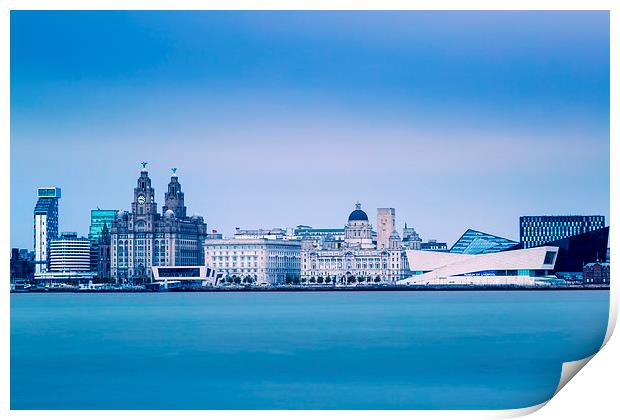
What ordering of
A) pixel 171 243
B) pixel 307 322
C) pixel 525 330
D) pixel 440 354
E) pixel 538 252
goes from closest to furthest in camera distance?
pixel 440 354 → pixel 525 330 → pixel 307 322 → pixel 538 252 → pixel 171 243

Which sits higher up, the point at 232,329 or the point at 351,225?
the point at 351,225

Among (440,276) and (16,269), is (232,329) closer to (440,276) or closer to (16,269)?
(440,276)

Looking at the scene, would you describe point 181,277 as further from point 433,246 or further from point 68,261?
point 433,246

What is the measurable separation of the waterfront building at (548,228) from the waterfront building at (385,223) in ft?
20.5

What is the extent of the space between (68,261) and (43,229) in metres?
1.43

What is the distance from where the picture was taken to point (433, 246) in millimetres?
45656

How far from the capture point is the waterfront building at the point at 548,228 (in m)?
36.8

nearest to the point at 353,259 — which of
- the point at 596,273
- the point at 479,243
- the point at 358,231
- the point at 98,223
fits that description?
the point at 358,231

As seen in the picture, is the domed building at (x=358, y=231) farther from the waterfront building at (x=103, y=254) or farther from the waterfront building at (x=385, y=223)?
the waterfront building at (x=103, y=254)

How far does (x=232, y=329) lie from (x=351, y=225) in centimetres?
3091

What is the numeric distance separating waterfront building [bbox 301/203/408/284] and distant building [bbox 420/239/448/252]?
3.52ft

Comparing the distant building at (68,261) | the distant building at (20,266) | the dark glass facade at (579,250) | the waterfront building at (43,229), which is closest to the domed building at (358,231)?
the dark glass facade at (579,250)

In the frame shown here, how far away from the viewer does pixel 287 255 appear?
46.1 metres

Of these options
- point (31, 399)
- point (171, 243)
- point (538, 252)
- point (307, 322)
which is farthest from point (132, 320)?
point (171, 243)
